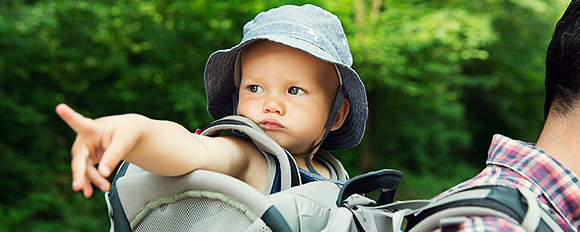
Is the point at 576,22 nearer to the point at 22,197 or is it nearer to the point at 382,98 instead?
the point at 22,197

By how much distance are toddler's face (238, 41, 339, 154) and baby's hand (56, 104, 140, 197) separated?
0.65m

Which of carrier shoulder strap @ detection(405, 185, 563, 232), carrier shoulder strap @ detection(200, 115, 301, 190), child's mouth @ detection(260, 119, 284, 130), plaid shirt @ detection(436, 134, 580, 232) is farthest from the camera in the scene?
child's mouth @ detection(260, 119, 284, 130)

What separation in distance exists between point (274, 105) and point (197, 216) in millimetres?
456

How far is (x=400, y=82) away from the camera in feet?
30.4

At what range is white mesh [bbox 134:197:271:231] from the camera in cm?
115

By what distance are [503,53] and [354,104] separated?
11.3 m

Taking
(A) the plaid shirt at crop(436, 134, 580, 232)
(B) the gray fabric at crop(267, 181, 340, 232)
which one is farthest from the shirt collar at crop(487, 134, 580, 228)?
(B) the gray fabric at crop(267, 181, 340, 232)

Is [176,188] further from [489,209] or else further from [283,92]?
[489,209]

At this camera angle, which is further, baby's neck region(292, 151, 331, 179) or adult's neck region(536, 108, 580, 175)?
baby's neck region(292, 151, 331, 179)

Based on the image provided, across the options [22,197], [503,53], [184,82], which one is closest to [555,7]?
[503,53]

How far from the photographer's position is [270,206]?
44.9 inches

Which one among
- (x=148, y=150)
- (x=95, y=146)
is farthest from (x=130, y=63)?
(x=95, y=146)

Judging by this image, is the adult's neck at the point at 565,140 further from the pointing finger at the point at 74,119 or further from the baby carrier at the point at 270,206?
the pointing finger at the point at 74,119

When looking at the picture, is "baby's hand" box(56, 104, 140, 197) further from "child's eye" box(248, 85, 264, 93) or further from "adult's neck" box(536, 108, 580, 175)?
"adult's neck" box(536, 108, 580, 175)
